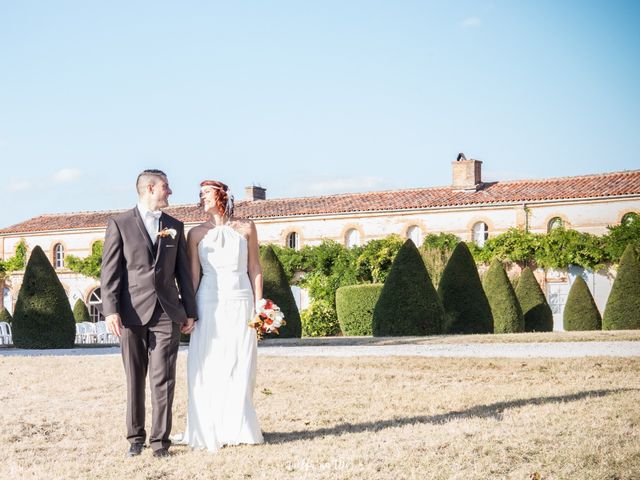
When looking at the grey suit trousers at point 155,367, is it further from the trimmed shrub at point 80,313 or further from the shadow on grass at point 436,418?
the trimmed shrub at point 80,313

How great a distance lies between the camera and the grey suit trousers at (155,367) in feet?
20.0

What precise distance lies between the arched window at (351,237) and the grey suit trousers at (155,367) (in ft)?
99.0

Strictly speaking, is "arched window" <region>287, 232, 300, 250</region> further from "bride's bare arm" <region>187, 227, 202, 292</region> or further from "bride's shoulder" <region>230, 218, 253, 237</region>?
"bride's bare arm" <region>187, 227, 202, 292</region>

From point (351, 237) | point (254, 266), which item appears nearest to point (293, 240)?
point (351, 237)

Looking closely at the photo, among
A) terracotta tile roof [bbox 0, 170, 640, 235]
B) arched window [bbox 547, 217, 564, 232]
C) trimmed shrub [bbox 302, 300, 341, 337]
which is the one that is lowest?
trimmed shrub [bbox 302, 300, 341, 337]

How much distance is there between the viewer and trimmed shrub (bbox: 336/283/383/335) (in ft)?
87.2

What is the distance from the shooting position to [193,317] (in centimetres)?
635

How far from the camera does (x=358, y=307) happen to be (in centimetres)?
2678

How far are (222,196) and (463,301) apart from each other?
14.8 meters

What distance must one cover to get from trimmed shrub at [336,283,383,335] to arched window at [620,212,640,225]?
10.4 meters

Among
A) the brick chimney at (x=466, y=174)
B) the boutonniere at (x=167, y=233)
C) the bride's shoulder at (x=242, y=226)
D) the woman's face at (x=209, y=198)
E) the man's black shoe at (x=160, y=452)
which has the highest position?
the brick chimney at (x=466, y=174)

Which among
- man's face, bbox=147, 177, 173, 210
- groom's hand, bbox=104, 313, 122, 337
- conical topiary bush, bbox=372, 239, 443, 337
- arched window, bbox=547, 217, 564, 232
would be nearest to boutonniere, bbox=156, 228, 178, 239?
man's face, bbox=147, 177, 173, 210

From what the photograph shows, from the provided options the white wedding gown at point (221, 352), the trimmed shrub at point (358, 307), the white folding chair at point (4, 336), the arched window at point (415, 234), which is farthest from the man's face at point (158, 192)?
the arched window at point (415, 234)

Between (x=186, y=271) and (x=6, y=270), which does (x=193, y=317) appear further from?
(x=6, y=270)
